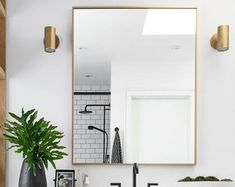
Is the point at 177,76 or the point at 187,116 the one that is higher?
the point at 177,76

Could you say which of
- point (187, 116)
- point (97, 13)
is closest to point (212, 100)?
point (187, 116)

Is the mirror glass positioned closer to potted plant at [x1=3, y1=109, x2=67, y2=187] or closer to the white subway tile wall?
the white subway tile wall

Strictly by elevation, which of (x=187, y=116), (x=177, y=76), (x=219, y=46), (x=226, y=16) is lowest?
(x=187, y=116)

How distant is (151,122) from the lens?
257 centimetres

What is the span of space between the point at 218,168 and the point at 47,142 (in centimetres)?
104

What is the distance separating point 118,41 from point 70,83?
39 centimetres

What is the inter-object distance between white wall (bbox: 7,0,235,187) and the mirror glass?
0.05 meters

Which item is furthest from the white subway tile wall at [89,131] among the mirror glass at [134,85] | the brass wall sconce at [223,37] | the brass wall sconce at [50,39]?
the brass wall sconce at [223,37]

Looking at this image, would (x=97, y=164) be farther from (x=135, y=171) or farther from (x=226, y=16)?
(x=226, y=16)

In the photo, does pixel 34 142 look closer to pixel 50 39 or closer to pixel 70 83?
pixel 70 83

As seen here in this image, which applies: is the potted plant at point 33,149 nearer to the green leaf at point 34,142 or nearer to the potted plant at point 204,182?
the green leaf at point 34,142

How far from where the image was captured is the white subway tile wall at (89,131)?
2.55 meters

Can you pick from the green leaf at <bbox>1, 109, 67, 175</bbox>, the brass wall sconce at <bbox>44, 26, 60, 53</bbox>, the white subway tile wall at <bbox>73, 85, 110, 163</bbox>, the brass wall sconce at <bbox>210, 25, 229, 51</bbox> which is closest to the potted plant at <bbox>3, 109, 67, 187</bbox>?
the green leaf at <bbox>1, 109, 67, 175</bbox>

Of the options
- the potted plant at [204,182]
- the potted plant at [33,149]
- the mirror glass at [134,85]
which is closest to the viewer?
the potted plant at [33,149]
